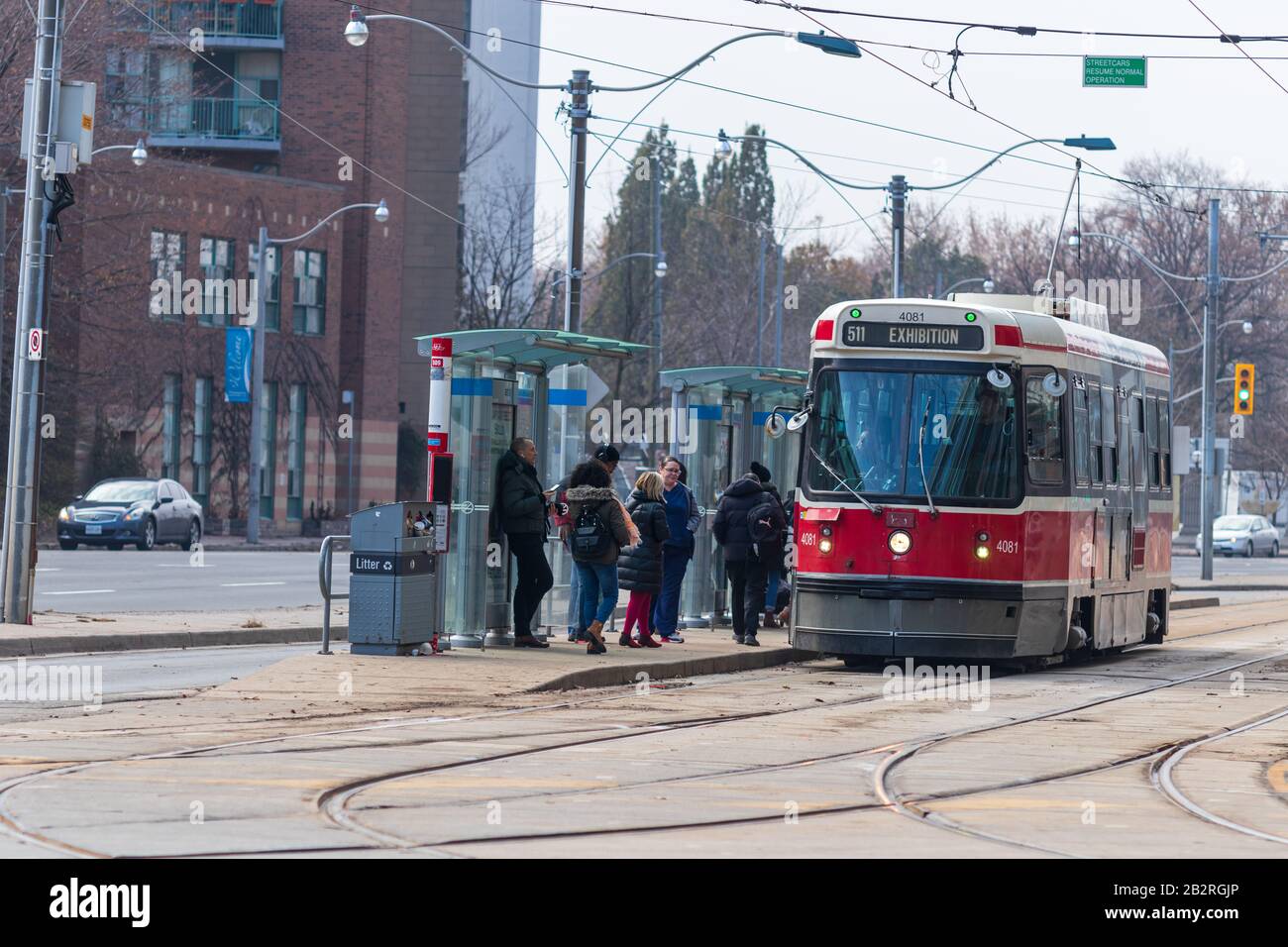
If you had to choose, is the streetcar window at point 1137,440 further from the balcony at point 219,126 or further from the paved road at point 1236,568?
the balcony at point 219,126

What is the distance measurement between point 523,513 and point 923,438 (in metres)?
3.63

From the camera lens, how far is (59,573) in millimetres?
31797

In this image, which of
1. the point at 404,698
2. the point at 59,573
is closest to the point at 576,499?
the point at 404,698

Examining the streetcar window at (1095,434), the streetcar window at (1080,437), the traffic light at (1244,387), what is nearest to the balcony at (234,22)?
the traffic light at (1244,387)

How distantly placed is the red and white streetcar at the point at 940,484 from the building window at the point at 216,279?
3886cm

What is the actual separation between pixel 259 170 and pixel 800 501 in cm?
4678

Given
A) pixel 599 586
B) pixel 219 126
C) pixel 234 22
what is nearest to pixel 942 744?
pixel 599 586

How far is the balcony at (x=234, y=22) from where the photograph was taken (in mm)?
61781

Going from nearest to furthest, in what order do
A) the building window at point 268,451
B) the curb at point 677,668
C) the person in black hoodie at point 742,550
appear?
the curb at point 677,668, the person in black hoodie at point 742,550, the building window at point 268,451

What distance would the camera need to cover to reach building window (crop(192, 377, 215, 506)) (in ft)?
187

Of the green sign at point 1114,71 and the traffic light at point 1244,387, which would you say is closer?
the green sign at point 1114,71

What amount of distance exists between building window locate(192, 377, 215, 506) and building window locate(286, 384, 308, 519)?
2.85 metres

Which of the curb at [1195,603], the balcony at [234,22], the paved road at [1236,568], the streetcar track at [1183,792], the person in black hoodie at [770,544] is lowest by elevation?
the paved road at [1236,568]
